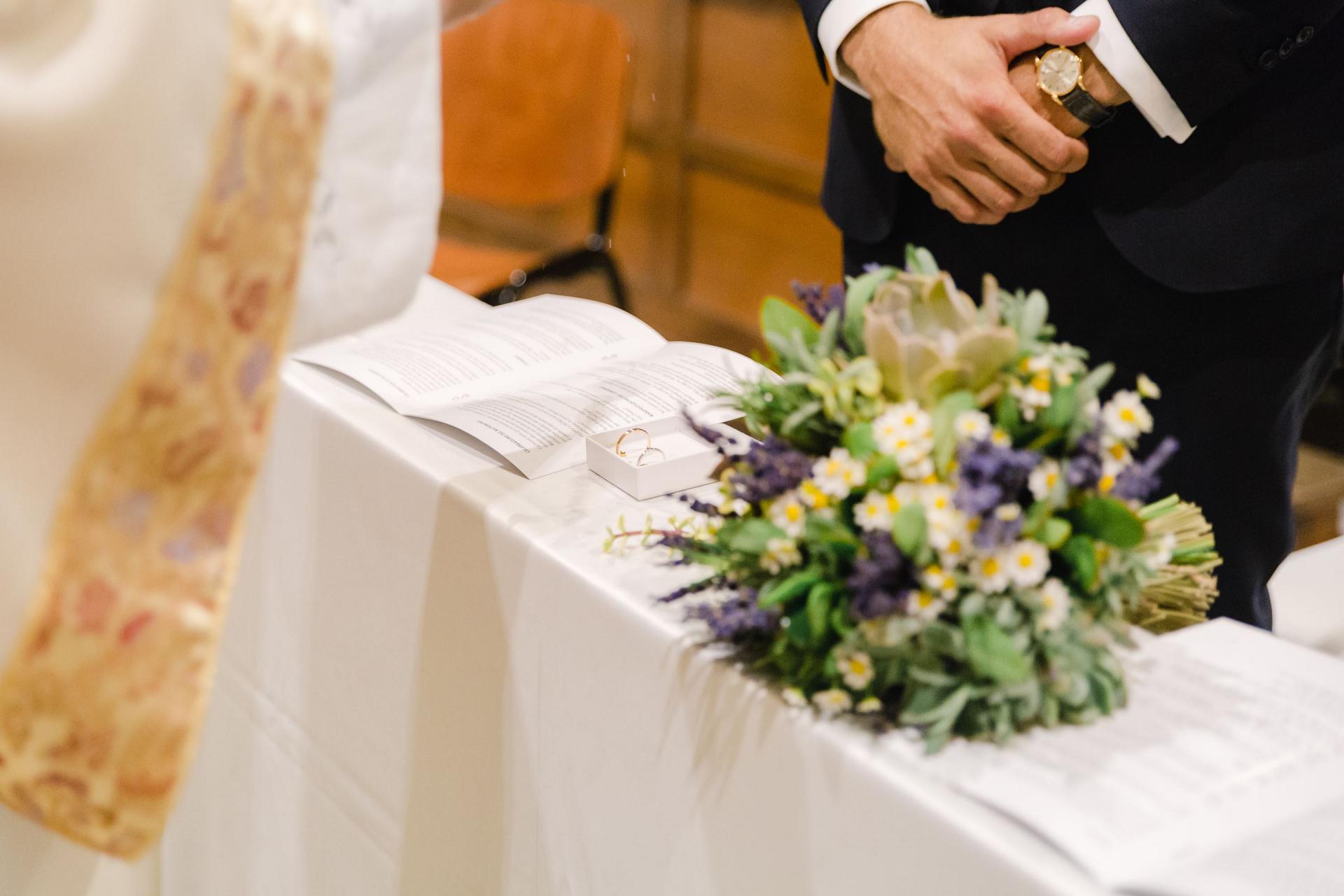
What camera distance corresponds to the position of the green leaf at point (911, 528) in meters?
0.63

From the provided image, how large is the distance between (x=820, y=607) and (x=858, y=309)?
0.55 feet

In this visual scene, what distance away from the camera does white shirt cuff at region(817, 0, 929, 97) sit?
1251 millimetres

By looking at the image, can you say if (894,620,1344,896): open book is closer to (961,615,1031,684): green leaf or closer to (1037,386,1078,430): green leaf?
(961,615,1031,684): green leaf

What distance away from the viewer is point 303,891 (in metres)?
1.17

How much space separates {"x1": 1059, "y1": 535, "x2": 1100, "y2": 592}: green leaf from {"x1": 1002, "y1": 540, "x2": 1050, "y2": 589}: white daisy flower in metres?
0.02

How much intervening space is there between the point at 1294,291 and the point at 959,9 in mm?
414

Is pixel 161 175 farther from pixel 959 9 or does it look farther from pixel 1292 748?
pixel 959 9

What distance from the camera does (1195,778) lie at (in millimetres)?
646

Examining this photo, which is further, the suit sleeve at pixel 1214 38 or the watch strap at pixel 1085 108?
the watch strap at pixel 1085 108

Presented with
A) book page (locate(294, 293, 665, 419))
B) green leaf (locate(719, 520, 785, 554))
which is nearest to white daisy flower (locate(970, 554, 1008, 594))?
green leaf (locate(719, 520, 785, 554))

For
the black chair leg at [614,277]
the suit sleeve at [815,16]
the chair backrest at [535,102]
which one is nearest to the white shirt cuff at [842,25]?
the suit sleeve at [815,16]

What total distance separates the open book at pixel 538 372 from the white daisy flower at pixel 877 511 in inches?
12.4

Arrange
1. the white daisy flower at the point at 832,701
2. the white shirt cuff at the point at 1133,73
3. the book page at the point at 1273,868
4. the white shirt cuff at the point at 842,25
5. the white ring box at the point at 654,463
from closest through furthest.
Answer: the book page at the point at 1273,868 < the white daisy flower at the point at 832,701 < the white ring box at the point at 654,463 < the white shirt cuff at the point at 1133,73 < the white shirt cuff at the point at 842,25

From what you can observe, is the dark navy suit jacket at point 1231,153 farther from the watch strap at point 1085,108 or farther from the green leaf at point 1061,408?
the green leaf at point 1061,408
